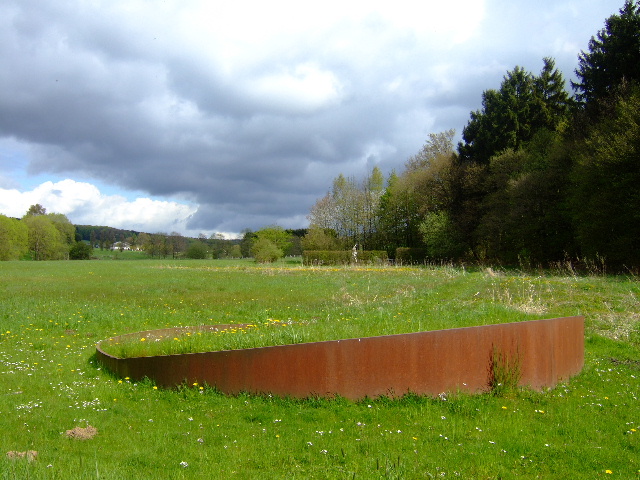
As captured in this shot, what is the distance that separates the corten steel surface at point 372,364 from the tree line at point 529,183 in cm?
2320

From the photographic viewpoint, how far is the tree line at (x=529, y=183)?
92.2 feet

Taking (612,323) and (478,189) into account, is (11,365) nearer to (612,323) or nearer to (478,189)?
(612,323)

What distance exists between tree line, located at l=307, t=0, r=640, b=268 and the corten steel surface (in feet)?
76.1

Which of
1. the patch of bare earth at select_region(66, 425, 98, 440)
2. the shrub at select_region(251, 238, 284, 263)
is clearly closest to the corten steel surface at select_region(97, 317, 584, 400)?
the patch of bare earth at select_region(66, 425, 98, 440)

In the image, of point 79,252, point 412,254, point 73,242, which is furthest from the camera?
point 73,242

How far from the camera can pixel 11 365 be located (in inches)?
366

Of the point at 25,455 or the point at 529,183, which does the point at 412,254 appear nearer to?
the point at 529,183

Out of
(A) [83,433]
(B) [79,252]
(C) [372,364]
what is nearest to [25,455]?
(A) [83,433]

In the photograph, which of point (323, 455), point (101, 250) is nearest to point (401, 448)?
point (323, 455)

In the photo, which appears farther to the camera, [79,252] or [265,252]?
[79,252]

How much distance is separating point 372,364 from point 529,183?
35.2 meters

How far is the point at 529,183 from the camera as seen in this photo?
125ft

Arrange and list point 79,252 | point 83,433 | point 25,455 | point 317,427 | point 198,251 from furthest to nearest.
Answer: point 79,252, point 198,251, point 317,427, point 83,433, point 25,455

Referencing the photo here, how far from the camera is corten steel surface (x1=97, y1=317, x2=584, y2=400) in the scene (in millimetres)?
6836
